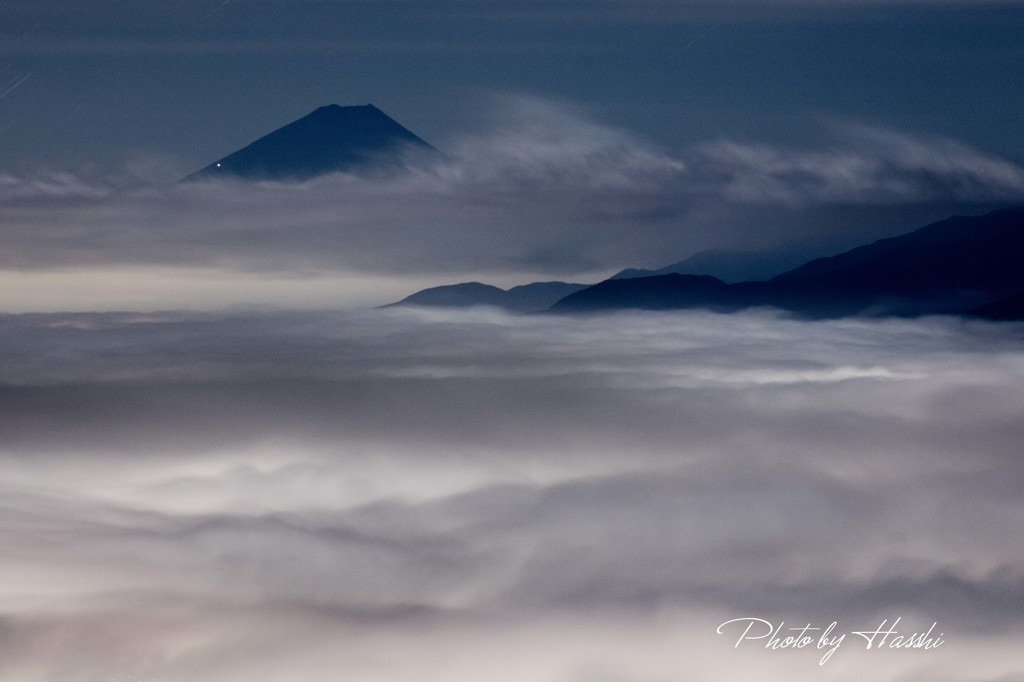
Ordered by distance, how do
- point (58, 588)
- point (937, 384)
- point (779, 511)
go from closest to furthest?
point (58, 588) < point (779, 511) < point (937, 384)

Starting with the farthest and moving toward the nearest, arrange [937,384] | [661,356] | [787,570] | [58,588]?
[661,356]
[937,384]
[787,570]
[58,588]

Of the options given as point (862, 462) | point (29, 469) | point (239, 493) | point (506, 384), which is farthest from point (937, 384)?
point (29, 469)

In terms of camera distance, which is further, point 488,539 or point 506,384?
point 506,384

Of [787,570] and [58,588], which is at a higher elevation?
[58,588]

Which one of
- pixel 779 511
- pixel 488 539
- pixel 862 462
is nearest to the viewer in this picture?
pixel 488 539

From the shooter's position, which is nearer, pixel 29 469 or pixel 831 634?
pixel 831 634

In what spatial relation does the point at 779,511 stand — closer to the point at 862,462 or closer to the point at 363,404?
the point at 862,462

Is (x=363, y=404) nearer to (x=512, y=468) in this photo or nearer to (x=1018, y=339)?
(x=512, y=468)

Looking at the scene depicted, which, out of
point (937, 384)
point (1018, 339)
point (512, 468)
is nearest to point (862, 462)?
point (512, 468)

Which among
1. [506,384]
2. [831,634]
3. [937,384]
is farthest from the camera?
[506,384]
